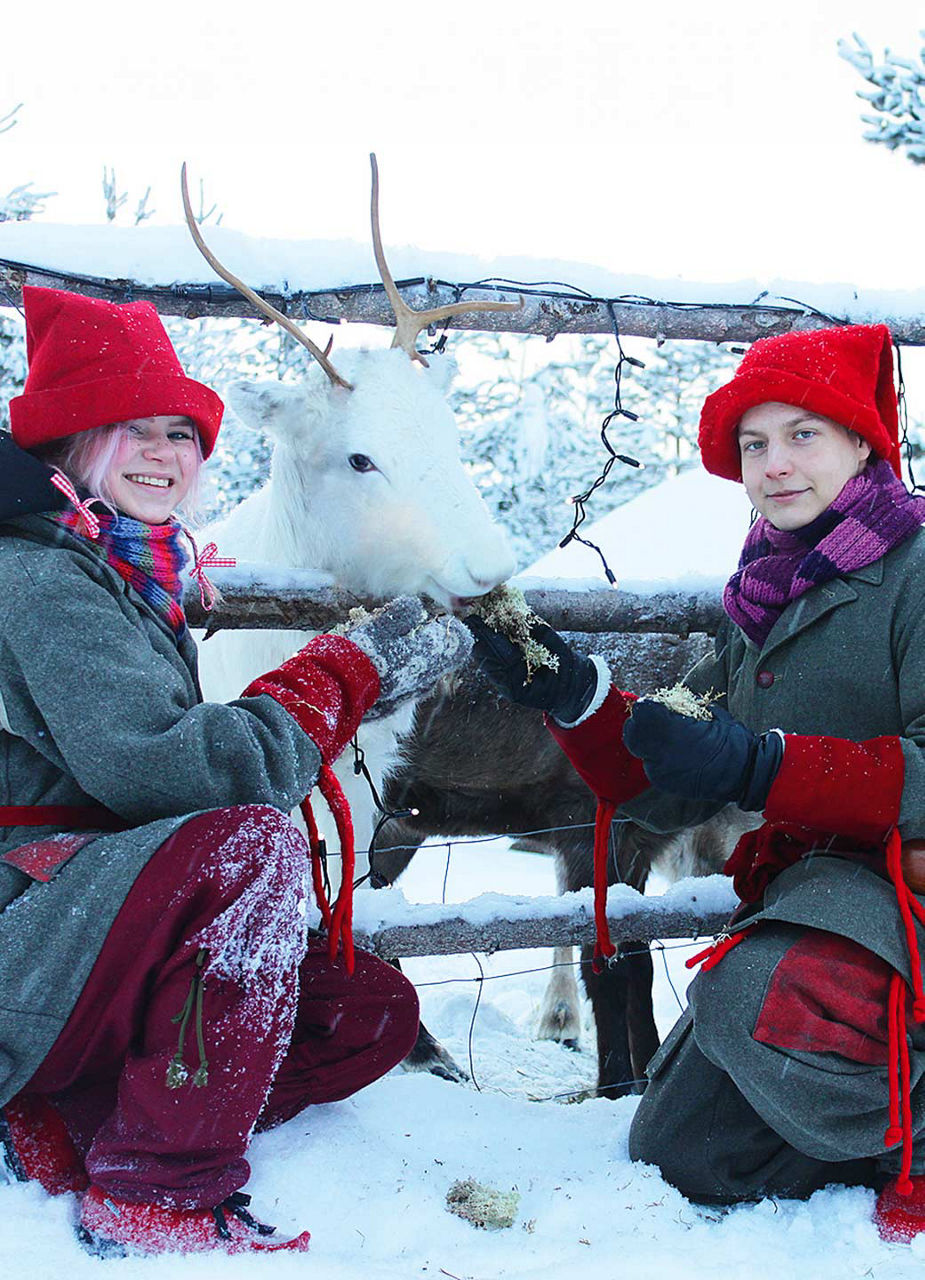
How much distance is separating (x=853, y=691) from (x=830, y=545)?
307 millimetres

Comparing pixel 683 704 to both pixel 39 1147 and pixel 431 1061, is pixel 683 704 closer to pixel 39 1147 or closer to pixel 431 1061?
pixel 39 1147

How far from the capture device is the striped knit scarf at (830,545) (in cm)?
207

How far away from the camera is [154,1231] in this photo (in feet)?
5.20

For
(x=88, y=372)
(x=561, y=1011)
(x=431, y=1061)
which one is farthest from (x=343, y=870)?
(x=561, y=1011)

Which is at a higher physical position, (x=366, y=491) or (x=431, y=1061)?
(x=366, y=491)

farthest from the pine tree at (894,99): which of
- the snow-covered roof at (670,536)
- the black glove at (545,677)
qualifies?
the black glove at (545,677)

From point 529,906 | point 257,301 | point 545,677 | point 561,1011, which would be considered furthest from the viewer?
point 561,1011

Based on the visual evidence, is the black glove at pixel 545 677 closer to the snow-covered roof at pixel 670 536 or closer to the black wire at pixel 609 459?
the black wire at pixel 609 459

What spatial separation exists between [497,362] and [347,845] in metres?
17.4

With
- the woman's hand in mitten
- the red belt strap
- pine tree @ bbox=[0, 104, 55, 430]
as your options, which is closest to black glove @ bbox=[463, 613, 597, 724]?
the woman's hand in mitten

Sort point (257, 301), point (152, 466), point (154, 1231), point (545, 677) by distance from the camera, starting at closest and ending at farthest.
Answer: point (154, 1231), point (152, 466), point (545, 677), point (257, 301)

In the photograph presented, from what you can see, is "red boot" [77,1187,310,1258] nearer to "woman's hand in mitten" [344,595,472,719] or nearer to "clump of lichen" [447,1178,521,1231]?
"clump of lichen" [447,1178,521,1231]

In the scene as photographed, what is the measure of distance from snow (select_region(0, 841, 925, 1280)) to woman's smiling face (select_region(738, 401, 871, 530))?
1379 mm

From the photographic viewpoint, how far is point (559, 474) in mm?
18594
